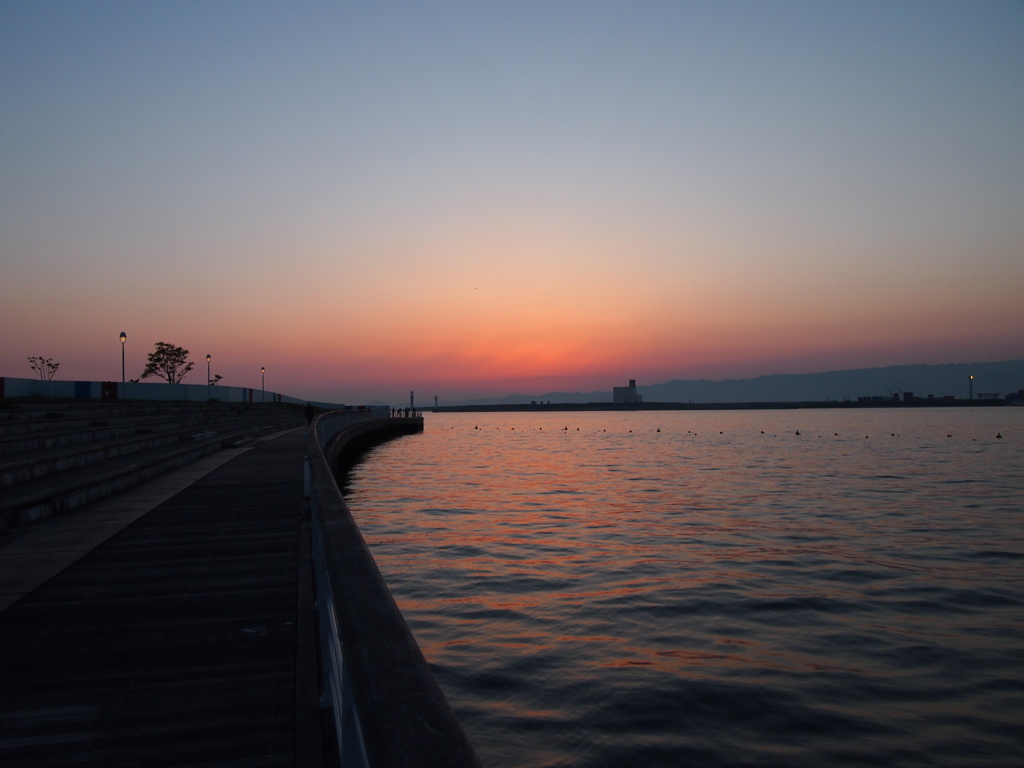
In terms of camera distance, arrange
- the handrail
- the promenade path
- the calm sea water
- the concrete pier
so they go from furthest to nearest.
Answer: the calm sea water → the promenade path → the concrete pier → the handrail

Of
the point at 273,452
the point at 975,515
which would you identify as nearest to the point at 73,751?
the point at 273,452

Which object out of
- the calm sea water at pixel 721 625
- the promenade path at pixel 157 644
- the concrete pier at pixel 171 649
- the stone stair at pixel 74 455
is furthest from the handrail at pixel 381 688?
the stone stair at pixel 74 455

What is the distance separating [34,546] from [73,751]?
614 cm

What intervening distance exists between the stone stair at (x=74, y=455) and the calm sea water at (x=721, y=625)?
5492mm

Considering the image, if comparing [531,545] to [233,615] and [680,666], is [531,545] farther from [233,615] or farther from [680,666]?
[233,615]

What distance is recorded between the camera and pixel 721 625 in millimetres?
11258

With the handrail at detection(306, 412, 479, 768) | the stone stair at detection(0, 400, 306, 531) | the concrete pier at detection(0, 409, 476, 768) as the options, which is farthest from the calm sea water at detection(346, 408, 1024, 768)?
the stone stair at detection(0, 400, 306, 531)

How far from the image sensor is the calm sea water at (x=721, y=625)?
780cm

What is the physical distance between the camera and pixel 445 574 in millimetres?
14578

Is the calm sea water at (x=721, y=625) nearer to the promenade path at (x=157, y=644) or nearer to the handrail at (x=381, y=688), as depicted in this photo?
the promenade path at (x=157, y=644)

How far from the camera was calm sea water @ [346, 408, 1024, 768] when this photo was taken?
7.80 m

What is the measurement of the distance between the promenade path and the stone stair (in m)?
0.88

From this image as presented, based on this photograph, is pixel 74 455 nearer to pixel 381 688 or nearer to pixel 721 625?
pixel 721 625

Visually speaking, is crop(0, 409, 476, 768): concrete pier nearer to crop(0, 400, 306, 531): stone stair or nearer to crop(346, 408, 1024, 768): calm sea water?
crop(0, 400, 306, 531): stone stair
